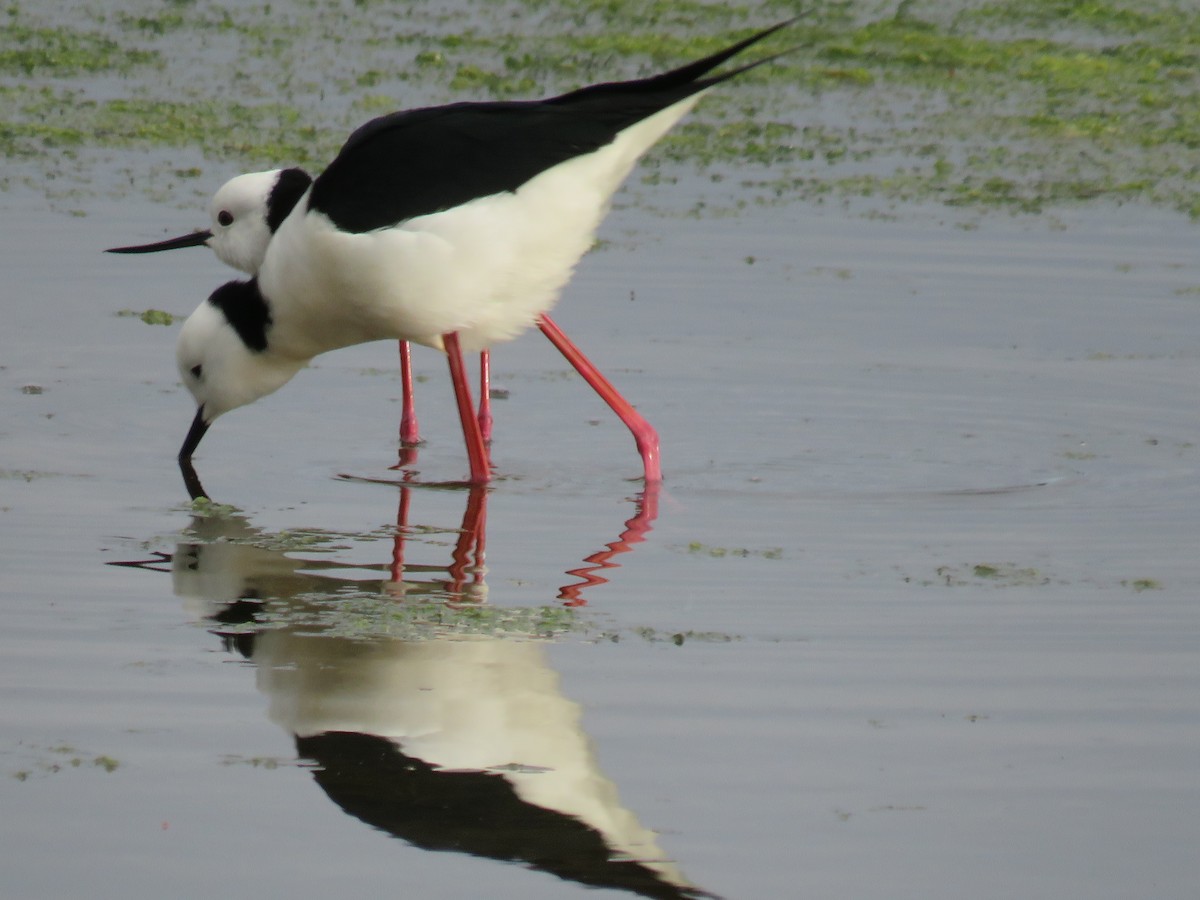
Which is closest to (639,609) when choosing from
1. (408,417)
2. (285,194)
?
(408,417)

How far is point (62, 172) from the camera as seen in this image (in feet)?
34.8

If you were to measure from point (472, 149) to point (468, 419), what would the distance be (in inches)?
31.0

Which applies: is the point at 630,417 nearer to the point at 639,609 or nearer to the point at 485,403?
the point at 485,403

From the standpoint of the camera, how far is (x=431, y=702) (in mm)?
4438

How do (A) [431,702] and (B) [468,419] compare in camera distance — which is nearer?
(A) [431,702]

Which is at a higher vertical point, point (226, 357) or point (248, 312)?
point (248, 312)

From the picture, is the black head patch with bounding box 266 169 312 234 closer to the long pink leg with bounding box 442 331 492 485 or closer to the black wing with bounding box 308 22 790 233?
the black wing with bounding box 308 22 790 233

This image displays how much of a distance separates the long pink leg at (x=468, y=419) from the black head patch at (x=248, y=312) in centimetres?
58

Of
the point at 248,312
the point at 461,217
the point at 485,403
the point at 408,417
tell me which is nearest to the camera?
the point at 461,217

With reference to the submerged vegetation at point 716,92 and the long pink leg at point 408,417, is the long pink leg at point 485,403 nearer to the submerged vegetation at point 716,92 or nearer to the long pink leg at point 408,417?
the long pink leg at point 408,417

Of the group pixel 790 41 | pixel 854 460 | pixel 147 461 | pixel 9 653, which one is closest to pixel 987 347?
pixel 854 460

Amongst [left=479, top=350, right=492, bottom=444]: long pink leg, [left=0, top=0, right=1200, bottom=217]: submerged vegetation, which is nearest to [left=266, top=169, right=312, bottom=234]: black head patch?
[left=479, top=350, right=492, bottom=444]: long pink leg

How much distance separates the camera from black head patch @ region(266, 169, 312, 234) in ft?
23.1

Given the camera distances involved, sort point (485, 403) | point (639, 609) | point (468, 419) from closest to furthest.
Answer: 1. point (639, 609)
2. point (468, 419)
3. point (485, 403)
